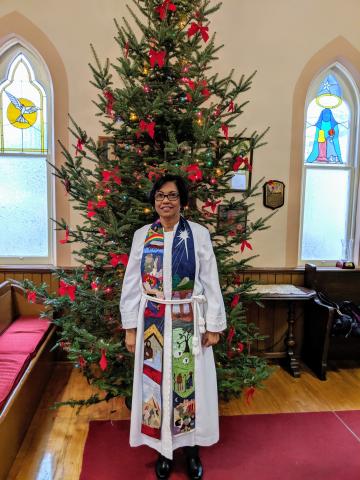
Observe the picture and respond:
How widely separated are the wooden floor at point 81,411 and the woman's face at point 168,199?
4.76 ft

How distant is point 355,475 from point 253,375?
72 centimetres

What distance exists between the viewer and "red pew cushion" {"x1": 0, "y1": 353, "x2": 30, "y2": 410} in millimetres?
1973

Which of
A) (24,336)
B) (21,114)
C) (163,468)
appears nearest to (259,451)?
(163,468)

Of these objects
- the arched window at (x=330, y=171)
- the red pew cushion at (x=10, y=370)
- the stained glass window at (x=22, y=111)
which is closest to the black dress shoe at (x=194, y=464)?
the red pew cushion at (x=10, y=370)

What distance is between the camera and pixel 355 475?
6.55 feet

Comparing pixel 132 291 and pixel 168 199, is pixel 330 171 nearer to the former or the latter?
pixel 168 199

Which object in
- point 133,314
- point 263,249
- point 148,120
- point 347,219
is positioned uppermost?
point 148,120

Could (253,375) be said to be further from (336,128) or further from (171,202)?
(336,128)

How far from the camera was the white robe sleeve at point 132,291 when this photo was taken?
6.14ft

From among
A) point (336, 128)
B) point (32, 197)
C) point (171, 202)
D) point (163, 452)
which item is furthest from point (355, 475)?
point (32, 197)

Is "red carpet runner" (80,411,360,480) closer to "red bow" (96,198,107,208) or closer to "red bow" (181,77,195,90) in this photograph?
"red bow" (96,198,107,208)

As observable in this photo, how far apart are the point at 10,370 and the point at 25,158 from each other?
1913 millimetres

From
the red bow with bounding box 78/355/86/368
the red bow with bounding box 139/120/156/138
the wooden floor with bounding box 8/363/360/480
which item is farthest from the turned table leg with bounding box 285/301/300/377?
the red bow with bounding box 139/120/156/138

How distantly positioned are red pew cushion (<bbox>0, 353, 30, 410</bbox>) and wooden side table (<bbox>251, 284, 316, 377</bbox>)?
6.00 ft
